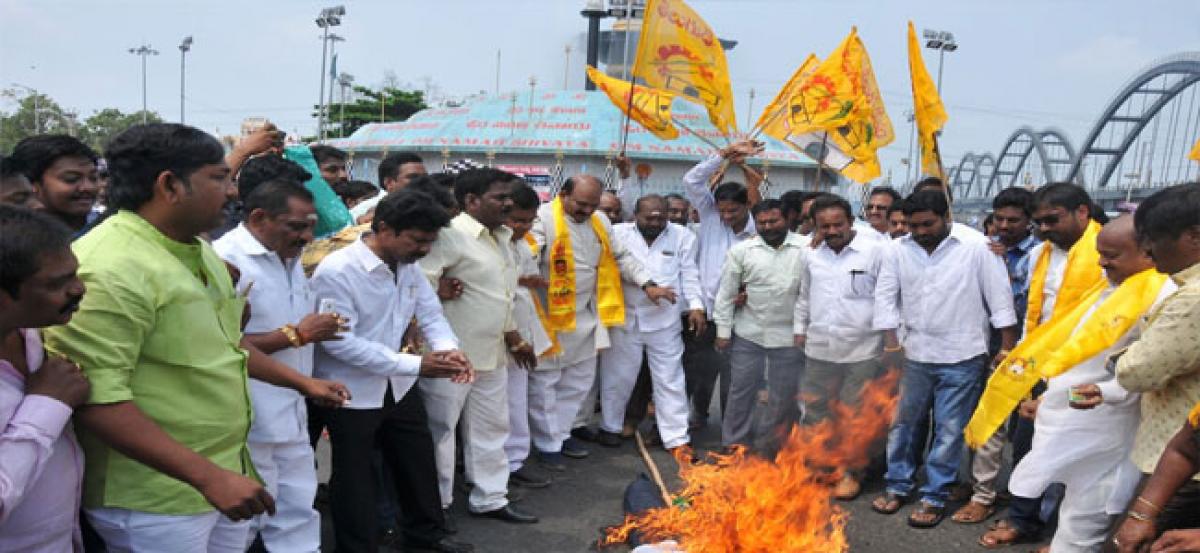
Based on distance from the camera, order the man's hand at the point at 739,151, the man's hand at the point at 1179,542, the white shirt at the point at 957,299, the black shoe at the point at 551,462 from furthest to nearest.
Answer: the man's hand at the point at 739,151 < the black shoe at the point at 551,462 < the white shirt at the point at 957,299 < the man's hand at the point at 1179,542

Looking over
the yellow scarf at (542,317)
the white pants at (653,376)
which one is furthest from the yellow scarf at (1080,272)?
the yellow scarf at (542,317)

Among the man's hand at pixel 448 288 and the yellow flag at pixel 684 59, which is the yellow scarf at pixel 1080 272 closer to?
the man's hand at pixel 448 288

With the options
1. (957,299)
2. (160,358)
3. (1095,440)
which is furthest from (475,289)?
(1095,440)

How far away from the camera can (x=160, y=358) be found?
7.68ft

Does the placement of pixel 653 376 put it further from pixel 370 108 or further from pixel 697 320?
pixel 370 108

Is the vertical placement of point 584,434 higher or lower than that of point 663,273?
lower

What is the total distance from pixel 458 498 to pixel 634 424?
2.18 m

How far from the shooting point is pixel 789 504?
4457mm

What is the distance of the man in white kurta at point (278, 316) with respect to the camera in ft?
11.6

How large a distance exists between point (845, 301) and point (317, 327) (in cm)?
378

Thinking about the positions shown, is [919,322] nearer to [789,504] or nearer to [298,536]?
[789,504]

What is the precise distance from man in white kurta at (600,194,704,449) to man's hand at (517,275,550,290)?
971 mm

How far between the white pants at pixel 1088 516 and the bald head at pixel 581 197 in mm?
3760

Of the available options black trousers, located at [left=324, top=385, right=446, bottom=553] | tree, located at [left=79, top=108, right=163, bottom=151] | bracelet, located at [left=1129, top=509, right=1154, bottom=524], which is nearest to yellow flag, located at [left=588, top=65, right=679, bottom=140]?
black trousers, located at [left=324, top=385, right=446, bottom=553]
